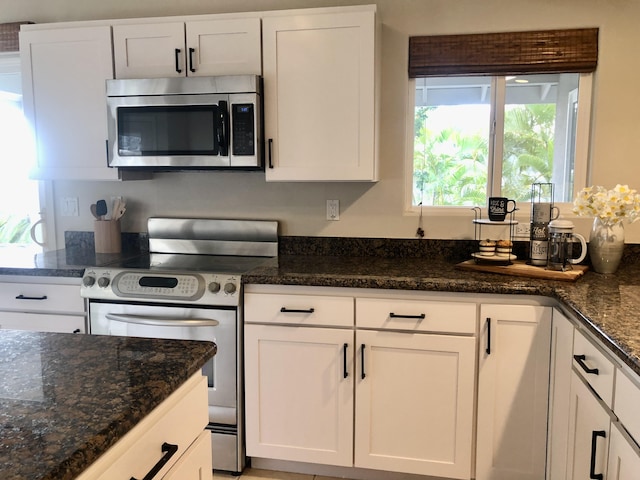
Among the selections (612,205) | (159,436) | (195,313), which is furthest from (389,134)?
(159,436)

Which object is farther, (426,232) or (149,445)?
(426,232)

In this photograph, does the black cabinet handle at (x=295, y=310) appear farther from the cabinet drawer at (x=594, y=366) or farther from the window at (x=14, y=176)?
the window at (x=14, y=176)

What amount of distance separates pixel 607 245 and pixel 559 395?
735 millimetres

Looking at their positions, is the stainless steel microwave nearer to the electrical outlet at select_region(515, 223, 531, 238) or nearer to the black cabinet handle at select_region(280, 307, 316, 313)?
the black cabinet handle at select_region(280, 307, 316, 313)

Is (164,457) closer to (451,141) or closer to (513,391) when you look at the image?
(513,391)

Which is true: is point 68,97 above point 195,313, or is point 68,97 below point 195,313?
above

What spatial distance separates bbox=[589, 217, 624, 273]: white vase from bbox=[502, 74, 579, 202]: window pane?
38cm

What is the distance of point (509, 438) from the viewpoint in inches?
86.8

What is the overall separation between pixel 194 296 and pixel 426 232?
1.22 m

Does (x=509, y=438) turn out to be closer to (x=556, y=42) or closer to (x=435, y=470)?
(x=435, y=470)

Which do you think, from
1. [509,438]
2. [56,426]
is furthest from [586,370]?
[56,426]

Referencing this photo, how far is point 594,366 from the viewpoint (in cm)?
167

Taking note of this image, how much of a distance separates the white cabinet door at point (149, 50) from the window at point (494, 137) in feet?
3.96

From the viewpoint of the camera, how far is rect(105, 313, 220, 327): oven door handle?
2.34 meters
